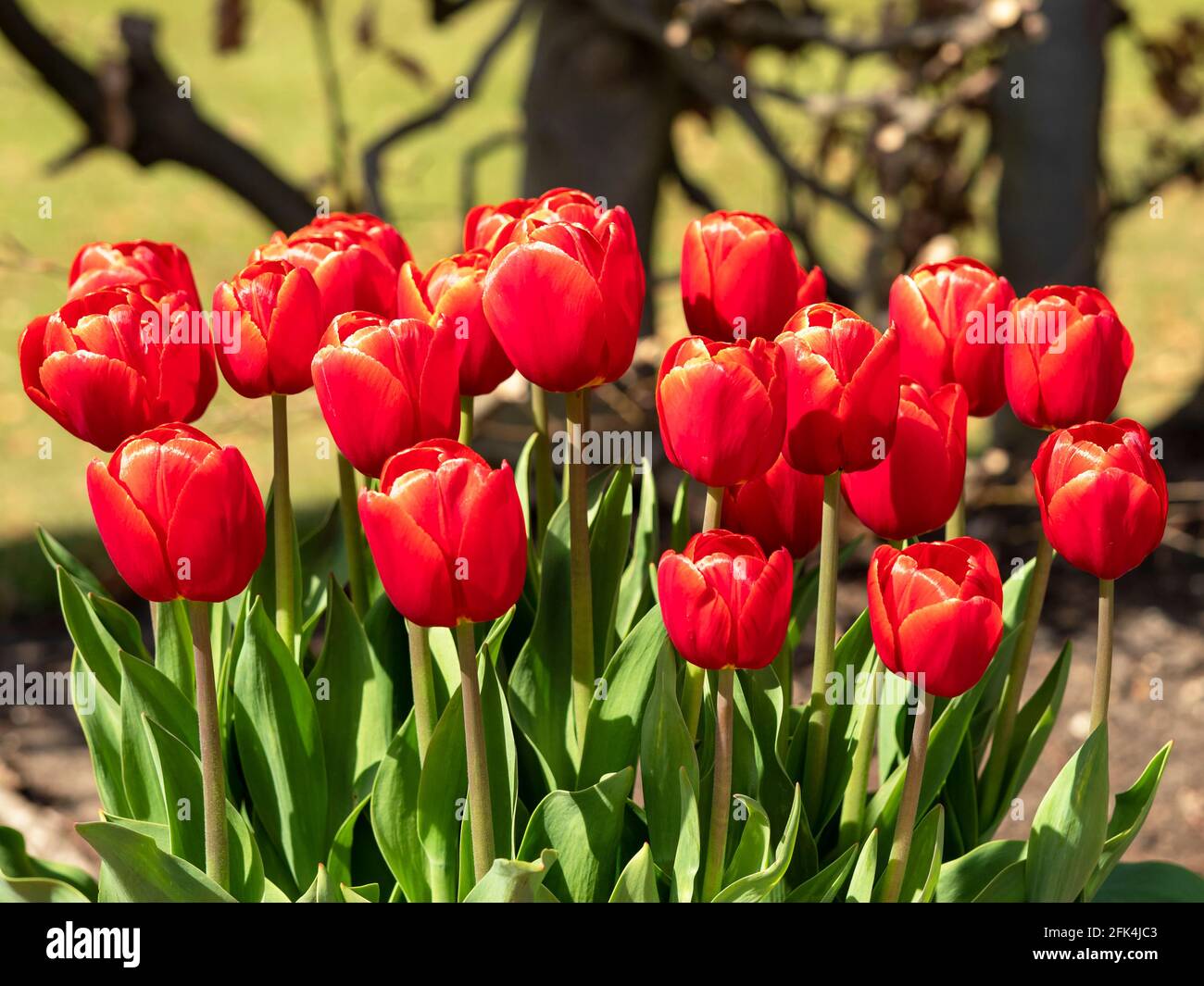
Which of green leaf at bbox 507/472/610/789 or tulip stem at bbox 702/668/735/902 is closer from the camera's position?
tulip stem at bbox 702/668/735/902

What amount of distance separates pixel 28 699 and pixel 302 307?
304cm

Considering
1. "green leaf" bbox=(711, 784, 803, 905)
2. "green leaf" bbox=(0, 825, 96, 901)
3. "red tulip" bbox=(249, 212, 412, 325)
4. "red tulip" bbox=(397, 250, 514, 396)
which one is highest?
"red tulip" bbox=(249, 212, 412, 325)

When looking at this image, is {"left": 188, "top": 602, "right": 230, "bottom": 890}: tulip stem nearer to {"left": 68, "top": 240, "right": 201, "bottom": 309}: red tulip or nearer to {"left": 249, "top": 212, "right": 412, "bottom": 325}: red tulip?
{"left": 249, "top": 212, "right": 412, "bottom": 325}: red tulip

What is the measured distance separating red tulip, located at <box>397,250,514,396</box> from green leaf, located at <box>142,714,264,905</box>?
0.44 metres

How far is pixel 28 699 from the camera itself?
400cm

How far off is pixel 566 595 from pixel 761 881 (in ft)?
1.38

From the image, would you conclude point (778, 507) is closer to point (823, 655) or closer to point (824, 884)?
Result: point (823, 655)

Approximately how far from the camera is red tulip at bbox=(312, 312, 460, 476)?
3.92ft

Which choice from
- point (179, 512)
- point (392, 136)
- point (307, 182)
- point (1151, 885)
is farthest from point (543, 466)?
point (307, 182)

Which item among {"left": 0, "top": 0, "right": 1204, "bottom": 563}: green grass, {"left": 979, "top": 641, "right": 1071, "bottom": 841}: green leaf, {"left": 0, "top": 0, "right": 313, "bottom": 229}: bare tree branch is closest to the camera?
{"left": 979, "top": 641, "right": 1071, "bottom": 841}: green leaf

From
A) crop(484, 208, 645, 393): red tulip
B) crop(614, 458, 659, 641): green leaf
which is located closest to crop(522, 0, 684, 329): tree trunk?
crop(614, 458, 659, 641): green leaf

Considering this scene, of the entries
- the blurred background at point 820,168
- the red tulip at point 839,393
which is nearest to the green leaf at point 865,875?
the red tulip at point 839,393

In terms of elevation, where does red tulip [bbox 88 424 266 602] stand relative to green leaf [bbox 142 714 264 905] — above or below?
above

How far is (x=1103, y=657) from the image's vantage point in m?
1.34
